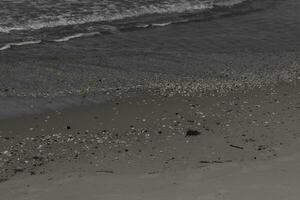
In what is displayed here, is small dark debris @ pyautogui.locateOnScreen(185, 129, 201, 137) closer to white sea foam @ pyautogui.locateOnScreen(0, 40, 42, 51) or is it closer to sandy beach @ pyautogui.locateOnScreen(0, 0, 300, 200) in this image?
sandy beach @ pyautogui.locateOnScreen(0, 0, 300, 200)

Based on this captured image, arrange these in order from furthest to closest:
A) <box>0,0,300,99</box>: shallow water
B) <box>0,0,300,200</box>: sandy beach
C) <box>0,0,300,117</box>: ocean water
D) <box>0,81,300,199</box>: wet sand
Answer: <box>0,0,300,99</box>: shallow water < <box>0,0,300,117</box>: ocean water < <box>0,0,300,200</box>: sandy beach < <box>0,81,300,199</box>: wet sand

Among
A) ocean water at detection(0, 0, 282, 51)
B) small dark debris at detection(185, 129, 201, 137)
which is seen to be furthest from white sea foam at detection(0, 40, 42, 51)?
small dark debris at detection(185, 129, 201, 137)

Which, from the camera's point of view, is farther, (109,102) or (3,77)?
(3,77)

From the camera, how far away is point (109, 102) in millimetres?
→ 8133

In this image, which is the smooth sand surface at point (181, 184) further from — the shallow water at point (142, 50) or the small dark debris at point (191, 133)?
the shallow water at point (142, 50)

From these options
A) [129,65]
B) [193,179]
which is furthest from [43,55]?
[193,179]

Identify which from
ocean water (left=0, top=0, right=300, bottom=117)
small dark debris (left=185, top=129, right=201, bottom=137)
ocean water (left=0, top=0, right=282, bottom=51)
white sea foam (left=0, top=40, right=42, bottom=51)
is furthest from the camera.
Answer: ocean water (left=0, top=0, right=282, bottom=51)

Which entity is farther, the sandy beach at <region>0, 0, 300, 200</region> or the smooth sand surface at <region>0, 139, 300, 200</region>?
the sandy beach at <region>0, 0, 300, 200</region>

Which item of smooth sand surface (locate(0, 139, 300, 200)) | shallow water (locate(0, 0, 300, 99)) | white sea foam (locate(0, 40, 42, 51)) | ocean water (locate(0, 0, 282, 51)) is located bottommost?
smooth sand surface (locate(0, 139, 300, 200))

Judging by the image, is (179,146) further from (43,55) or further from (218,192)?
(43,55)

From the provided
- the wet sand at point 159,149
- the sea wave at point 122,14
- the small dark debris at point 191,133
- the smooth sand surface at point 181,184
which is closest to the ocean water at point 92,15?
the sea wave at point 122,14

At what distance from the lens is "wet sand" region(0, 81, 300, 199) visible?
550 cm

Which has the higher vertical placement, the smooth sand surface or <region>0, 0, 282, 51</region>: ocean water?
<region>0, 0, 282, 51</region>: ocean water

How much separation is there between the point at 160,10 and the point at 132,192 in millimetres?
8746
